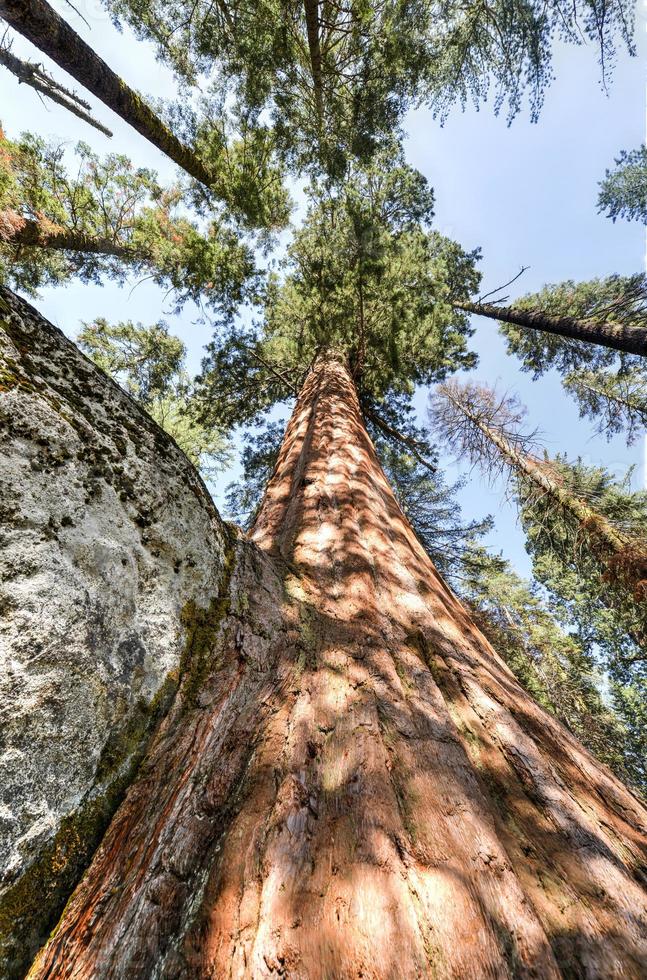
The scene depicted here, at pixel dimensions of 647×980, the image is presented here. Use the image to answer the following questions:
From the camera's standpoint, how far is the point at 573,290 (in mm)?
8336

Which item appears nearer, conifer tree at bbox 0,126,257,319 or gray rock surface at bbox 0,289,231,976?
gray rock surface at bbox 0,289,231,976

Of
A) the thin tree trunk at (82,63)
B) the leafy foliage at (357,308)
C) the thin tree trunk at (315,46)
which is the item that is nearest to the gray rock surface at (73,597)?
the thin tree trunk at (82,63)

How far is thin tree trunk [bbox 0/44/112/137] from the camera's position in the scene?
308 inches

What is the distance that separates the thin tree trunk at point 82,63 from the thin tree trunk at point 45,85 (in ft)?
14.4

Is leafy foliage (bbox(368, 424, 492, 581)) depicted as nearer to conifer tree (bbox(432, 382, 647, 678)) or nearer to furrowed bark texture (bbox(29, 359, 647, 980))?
conifer tree (bbox(432, 382, 647, 678))

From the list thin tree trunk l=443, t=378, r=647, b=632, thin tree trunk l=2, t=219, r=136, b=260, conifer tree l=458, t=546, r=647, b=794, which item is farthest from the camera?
conifer tree l=458, t=546, r=647, b=794

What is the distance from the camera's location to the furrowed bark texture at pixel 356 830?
0.70 m

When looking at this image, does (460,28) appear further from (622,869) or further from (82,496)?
(622,869)

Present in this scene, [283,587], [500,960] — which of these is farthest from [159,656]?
[500,960]

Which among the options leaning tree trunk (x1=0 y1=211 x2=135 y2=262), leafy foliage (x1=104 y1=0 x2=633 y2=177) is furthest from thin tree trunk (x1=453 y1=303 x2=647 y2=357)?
leaning tree trunk (x1=0 y1=211 x2=135 y2=262)

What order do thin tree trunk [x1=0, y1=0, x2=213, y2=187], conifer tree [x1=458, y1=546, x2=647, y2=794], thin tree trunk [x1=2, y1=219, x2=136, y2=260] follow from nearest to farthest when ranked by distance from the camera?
1. thin tree trunk [x1=0, y1=0, x2=213, y2=187]
2. thin tree trunk [x1=2, y1=219, x2=136, y2=260]
3. conifer tree [x1=458, y1=546, x2=647, y2=794]

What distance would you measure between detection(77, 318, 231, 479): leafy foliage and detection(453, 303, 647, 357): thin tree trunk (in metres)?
6.67

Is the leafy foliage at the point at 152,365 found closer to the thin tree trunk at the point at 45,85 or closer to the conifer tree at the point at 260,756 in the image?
the thin tree trunk at the point at 45,85

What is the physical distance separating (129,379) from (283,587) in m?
9.16
